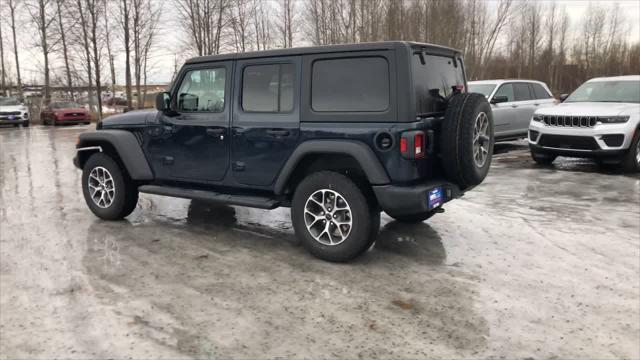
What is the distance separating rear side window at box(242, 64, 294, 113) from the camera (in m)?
4.85

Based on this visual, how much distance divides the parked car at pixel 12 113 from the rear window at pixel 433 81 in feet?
86.5

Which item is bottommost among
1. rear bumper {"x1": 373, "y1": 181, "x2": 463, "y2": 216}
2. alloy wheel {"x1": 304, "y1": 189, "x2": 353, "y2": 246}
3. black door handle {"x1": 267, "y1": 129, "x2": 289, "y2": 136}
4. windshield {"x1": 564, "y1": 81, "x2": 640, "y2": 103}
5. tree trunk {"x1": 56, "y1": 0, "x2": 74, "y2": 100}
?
alloy wheel {"x1": 304, "y1": 189, "x2": 353, "y2": 246}

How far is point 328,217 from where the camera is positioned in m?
4.65

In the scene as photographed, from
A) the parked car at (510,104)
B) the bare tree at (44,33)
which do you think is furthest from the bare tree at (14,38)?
the parked car at (510,104)

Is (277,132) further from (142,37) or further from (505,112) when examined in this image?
(142,37)

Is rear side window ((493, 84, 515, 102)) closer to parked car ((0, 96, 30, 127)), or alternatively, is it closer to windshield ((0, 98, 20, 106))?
parked car ((0, 96, 30, 127))

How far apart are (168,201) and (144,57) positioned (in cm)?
3169

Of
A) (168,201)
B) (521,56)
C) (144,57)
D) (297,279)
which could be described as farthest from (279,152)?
(521,56)

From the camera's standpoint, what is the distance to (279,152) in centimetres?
486

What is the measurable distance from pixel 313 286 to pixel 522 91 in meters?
10.6

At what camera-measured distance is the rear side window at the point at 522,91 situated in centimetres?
1277

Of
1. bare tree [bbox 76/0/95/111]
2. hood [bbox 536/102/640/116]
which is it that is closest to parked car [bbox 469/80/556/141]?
hood [bbox 536/102/640/116]

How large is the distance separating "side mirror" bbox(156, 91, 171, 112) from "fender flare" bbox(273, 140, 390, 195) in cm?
174

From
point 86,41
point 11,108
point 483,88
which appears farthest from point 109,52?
point 483,88
